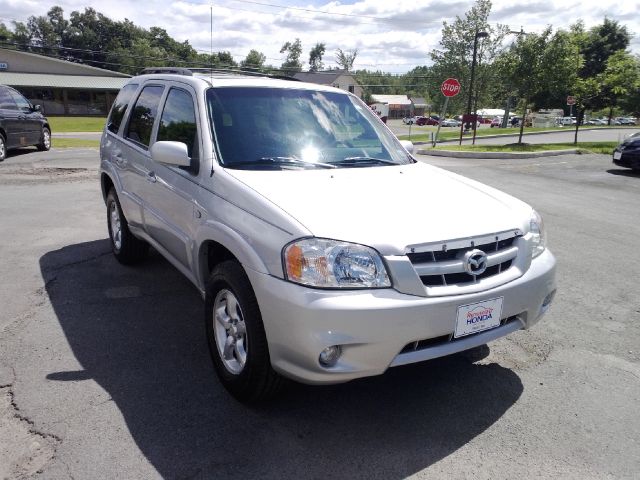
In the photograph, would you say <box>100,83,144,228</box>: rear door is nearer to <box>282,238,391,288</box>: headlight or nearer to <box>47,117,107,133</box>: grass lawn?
<box>282,238,391,288</box>: headlight

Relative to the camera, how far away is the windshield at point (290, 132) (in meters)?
3.44

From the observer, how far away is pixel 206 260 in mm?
3402

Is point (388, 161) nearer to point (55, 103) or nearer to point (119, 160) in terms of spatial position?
point (119, 160)

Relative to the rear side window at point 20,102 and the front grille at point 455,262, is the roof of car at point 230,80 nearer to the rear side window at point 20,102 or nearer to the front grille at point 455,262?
the front grille at point 455,262

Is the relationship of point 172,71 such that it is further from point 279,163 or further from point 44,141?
point 44,141

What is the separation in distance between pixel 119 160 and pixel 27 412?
2.84 m

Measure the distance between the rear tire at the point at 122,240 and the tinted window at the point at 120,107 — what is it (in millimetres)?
698

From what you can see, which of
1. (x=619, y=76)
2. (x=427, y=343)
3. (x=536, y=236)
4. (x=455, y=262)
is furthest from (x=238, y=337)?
(x=619, y=76)

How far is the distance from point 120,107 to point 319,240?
12.6 feet

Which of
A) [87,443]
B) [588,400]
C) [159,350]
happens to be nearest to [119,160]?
[159,350]

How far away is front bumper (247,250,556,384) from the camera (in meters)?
2.44

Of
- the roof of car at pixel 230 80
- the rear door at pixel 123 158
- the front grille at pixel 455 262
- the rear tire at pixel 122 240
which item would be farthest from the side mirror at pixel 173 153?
the rear tire at pixel 122 240

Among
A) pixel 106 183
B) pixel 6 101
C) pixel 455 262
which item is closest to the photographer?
pixel 455 262

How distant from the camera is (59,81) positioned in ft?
150
